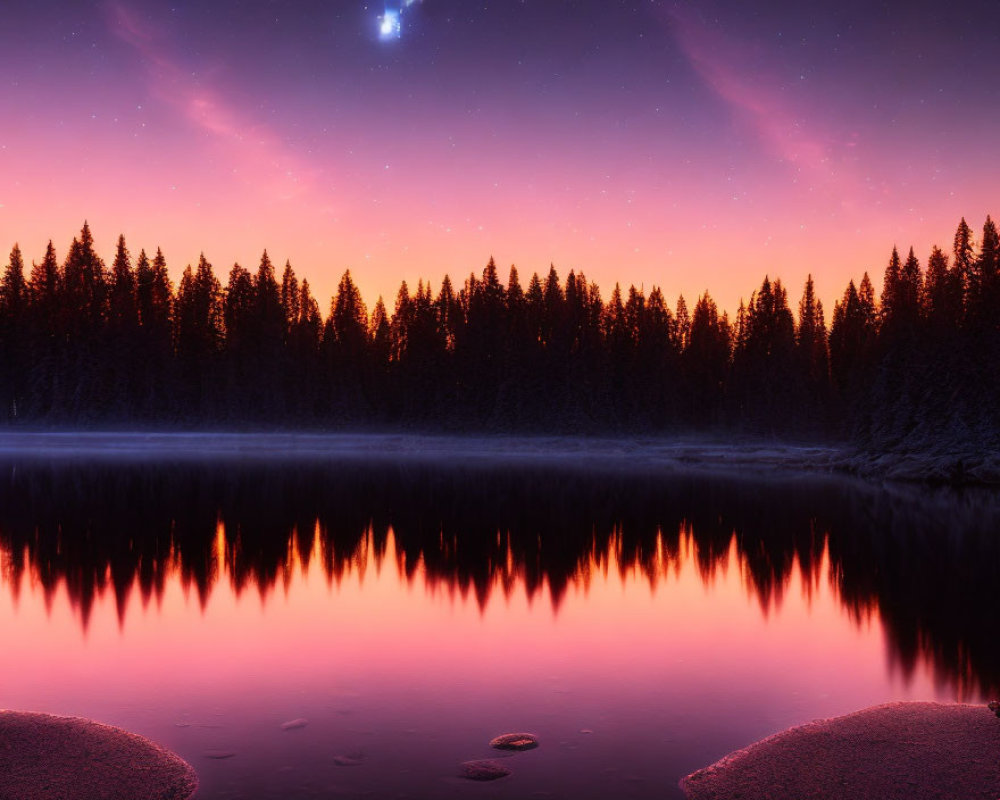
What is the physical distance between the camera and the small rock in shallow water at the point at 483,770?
28.4ft

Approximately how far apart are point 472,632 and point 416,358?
8801 cm

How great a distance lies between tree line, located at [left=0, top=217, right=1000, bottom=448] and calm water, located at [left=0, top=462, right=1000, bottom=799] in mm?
63459

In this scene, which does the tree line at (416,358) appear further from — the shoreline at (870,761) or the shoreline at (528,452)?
the shoreline at (870,761)

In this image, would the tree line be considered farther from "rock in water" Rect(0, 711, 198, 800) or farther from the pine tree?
"rock in water" Rect(0, 711, 198, 800)

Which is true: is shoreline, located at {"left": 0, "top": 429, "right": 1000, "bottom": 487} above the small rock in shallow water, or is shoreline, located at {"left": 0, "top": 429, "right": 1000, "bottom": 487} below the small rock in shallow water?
above

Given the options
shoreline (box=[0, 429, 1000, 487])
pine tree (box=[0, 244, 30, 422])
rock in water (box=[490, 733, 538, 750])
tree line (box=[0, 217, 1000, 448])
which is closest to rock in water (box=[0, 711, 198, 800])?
rock in water (box=[490, 733, 538, 750])

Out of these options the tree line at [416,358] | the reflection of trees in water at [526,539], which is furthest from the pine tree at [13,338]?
the reflection of trees in water at [526,539]

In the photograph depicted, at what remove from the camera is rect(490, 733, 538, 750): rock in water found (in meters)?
9.59

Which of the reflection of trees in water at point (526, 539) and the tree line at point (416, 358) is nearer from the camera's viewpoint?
the reflection of trees in water at point (526, 539)

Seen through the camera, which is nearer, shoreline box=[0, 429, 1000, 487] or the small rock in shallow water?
the small rock in shallow water

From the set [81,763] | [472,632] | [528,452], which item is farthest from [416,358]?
[81,763]

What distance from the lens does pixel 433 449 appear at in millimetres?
84312

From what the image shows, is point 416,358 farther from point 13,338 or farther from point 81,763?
point 81,763

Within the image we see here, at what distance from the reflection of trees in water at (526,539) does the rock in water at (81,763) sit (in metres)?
7.82
